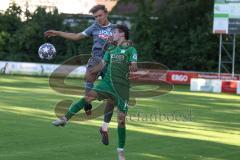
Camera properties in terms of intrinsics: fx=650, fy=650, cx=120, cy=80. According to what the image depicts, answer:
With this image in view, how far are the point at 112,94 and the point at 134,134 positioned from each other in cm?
392

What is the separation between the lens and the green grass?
37.9 feet

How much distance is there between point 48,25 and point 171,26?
406 inches

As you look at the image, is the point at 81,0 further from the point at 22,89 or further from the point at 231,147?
the point at 231,147

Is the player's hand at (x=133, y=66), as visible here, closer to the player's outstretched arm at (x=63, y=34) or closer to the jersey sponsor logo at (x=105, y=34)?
the player's outstretched arm at (x=63, y=34)

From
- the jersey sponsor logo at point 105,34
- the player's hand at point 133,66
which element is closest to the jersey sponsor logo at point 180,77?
the jersey sponsor logo at point 105,34

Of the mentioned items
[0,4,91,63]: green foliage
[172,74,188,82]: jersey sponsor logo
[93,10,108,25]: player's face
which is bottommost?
[172,74,188,82]: jersey sponsor logo

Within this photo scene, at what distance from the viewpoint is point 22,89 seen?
2925 centimetres

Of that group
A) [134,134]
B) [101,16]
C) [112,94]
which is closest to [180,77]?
[134,134]

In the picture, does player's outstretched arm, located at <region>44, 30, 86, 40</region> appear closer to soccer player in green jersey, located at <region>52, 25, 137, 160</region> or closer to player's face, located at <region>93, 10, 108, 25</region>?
player's face, located at <region>93, 10, 108, 25</region>

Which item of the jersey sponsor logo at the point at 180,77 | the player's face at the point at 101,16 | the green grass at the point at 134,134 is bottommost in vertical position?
the jersey sponsor logo at the point at 180,77

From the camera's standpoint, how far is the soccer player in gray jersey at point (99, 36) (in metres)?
11.6

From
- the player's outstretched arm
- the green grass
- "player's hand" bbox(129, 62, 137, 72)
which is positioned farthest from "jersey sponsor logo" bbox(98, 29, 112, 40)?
the green grass

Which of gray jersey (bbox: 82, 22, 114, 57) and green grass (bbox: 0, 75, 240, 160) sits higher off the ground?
gray jersey (bbox: 82, 22, 114, 57)

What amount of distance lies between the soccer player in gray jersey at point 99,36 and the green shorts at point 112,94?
15.2 inches
